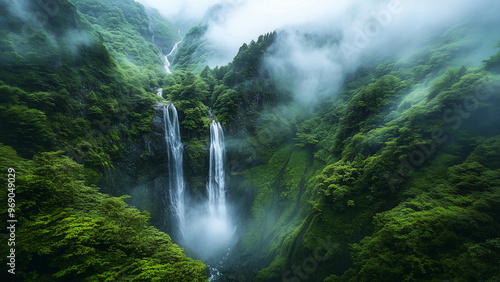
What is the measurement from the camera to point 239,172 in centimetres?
2841

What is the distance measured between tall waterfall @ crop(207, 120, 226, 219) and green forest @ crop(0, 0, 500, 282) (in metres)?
0.48

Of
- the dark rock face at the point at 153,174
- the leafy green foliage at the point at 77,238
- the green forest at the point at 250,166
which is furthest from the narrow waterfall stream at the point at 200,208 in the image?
the leafy green foliage at the point at 77,238

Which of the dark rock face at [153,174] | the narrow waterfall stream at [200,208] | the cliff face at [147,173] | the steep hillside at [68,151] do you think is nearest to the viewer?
Result: the steep hillside at [68,151]

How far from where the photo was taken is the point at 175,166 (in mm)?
24828

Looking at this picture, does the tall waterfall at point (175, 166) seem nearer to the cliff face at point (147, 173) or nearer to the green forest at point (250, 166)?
the green forest at point (250, 166)

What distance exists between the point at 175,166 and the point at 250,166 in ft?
37.0

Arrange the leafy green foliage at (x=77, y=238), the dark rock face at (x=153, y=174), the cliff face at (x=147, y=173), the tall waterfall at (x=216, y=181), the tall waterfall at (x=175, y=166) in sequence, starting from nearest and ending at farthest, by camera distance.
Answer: the leafy green foliage at (x=77, y=238) < the cliff face at (x=147, y=173) < the dark rock face at (x=153, y=174) < the tall waterfall at (x=175, y=166) < the tall waterfall at (x=216, y=181)

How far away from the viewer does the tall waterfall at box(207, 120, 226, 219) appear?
2659 centimetres

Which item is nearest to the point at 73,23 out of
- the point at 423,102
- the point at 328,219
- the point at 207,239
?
the point at 207,239

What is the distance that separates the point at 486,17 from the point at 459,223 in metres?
32.2

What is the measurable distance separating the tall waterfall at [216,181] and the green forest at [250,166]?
0.48m

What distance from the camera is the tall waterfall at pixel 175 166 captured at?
2405cm

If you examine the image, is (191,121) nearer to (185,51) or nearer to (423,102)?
(423,102)

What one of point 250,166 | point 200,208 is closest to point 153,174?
point 200,208
